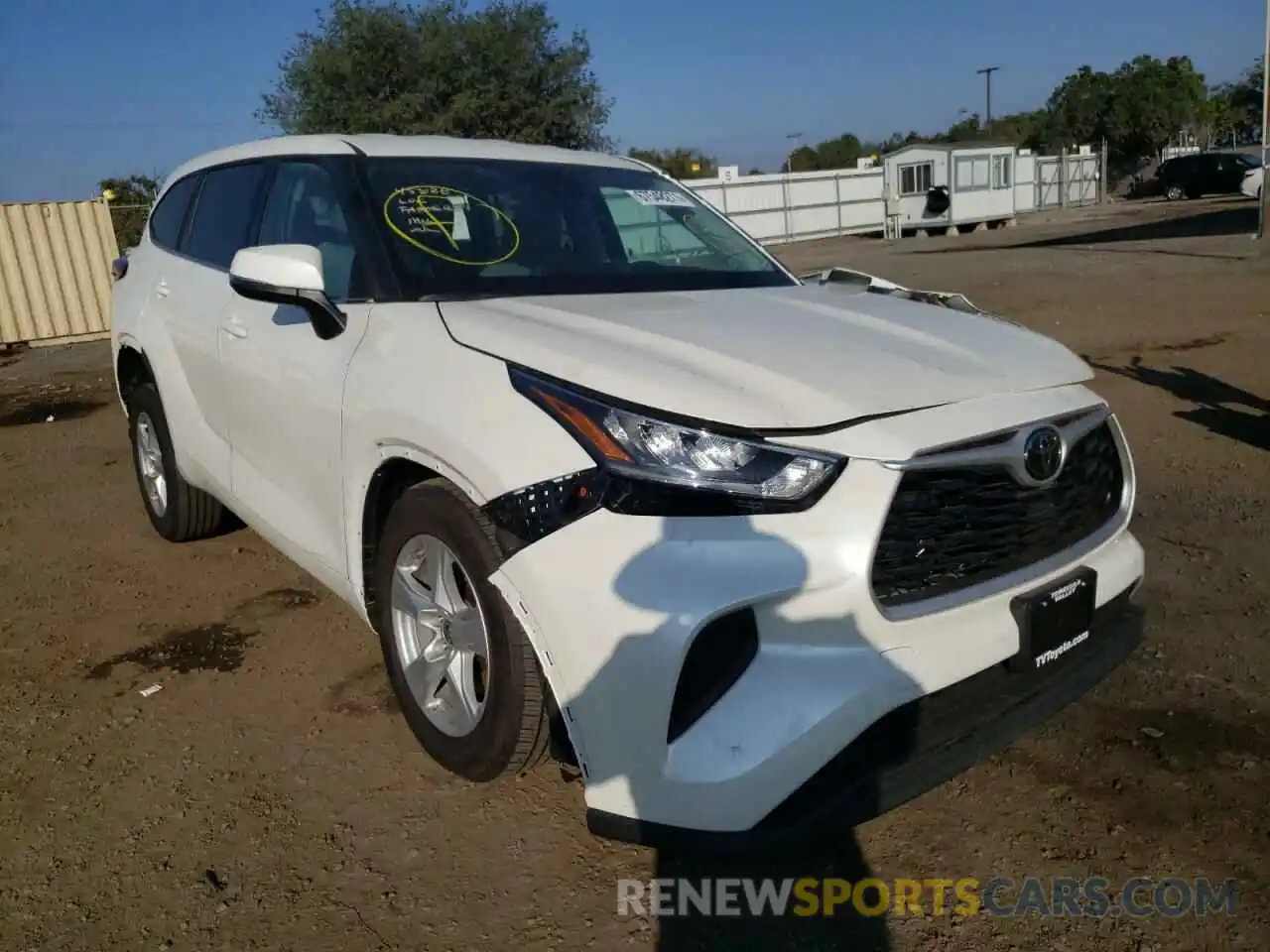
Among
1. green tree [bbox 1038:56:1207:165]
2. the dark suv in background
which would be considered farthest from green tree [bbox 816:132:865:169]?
the dark suv in background

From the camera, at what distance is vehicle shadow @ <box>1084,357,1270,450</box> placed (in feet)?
20.4

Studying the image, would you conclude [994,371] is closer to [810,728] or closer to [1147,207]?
[810,728]

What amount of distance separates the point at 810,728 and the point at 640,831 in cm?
43

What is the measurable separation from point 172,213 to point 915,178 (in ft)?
100

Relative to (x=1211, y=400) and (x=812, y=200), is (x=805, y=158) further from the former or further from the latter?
(x=1211, y=400)

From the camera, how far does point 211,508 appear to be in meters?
4.88

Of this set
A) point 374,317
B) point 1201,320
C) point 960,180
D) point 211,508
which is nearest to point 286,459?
point 374,317

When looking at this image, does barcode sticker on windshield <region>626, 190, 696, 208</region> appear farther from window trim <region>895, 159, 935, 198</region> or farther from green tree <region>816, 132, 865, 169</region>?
green tree <region>816, 132, 865, 169</region>

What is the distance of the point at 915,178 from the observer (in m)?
32.3

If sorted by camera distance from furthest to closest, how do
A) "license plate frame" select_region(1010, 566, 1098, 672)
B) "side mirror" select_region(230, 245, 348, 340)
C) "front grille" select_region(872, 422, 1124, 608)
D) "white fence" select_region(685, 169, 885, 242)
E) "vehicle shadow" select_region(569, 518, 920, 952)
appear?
"white fence" select_region(685, 169, 885, 242)
"side mirror" select_region(230, 245, 348, 340)
"license plate frame" select_region(1010, 566, 1098, 672)
"front grille" select_region(872, 422, 1124, 608)
"vehicle shadow" select_region(569, 518, 920, 952)

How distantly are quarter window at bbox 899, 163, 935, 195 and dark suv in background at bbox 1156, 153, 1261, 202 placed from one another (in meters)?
13.6

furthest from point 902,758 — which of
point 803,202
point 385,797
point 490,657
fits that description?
point 803,202

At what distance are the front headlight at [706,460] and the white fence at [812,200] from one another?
24666 mm

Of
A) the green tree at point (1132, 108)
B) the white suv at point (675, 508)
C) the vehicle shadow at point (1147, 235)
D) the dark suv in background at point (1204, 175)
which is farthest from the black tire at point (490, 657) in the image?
the green tree at point (1132, 108)
